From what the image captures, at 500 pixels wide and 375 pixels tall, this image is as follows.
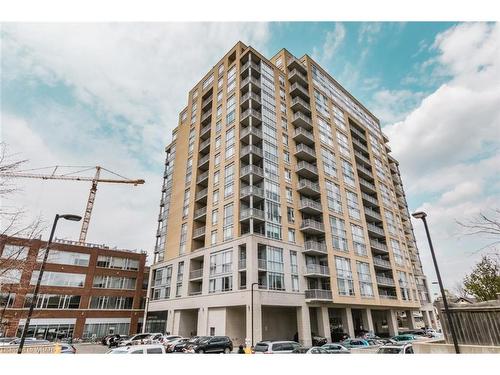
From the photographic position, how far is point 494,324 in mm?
14125

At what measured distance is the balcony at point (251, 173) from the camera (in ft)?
125

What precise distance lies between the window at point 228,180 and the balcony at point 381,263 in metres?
26.0

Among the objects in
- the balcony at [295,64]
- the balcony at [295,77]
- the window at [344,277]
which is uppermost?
the balcony at [295,64]

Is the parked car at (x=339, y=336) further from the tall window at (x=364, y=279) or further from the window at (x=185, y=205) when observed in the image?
the window at (x=185, y=205)

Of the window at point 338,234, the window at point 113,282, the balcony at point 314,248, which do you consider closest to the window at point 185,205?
the balcony at point 314,248

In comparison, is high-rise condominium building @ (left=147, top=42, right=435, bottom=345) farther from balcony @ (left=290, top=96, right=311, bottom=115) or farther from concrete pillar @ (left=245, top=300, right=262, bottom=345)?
balcony @ (left=290, top=96, right=311, bottom=115)

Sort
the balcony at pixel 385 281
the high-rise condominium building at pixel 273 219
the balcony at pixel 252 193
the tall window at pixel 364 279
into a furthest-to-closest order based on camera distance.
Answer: the balcony at pixel 385 281 < the tall window at pixel 364 279 < the balcony at pixel 252 193 < the high-rise condominium building at pixel 273 219

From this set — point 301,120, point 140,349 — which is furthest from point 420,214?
point 301,120

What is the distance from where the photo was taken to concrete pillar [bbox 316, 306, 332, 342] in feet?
119

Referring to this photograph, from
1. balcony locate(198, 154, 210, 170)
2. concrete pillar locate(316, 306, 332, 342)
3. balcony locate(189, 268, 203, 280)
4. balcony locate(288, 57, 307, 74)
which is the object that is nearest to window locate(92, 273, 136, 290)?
balcony locate(189, 268, 203, 280)

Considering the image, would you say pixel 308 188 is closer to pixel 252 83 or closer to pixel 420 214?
pixel 252 83

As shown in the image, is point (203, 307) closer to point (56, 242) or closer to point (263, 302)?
point (263, 302)

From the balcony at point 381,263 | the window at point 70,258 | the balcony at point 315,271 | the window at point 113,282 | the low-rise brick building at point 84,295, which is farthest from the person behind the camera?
the window at point 113,282

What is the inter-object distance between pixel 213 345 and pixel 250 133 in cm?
2544
